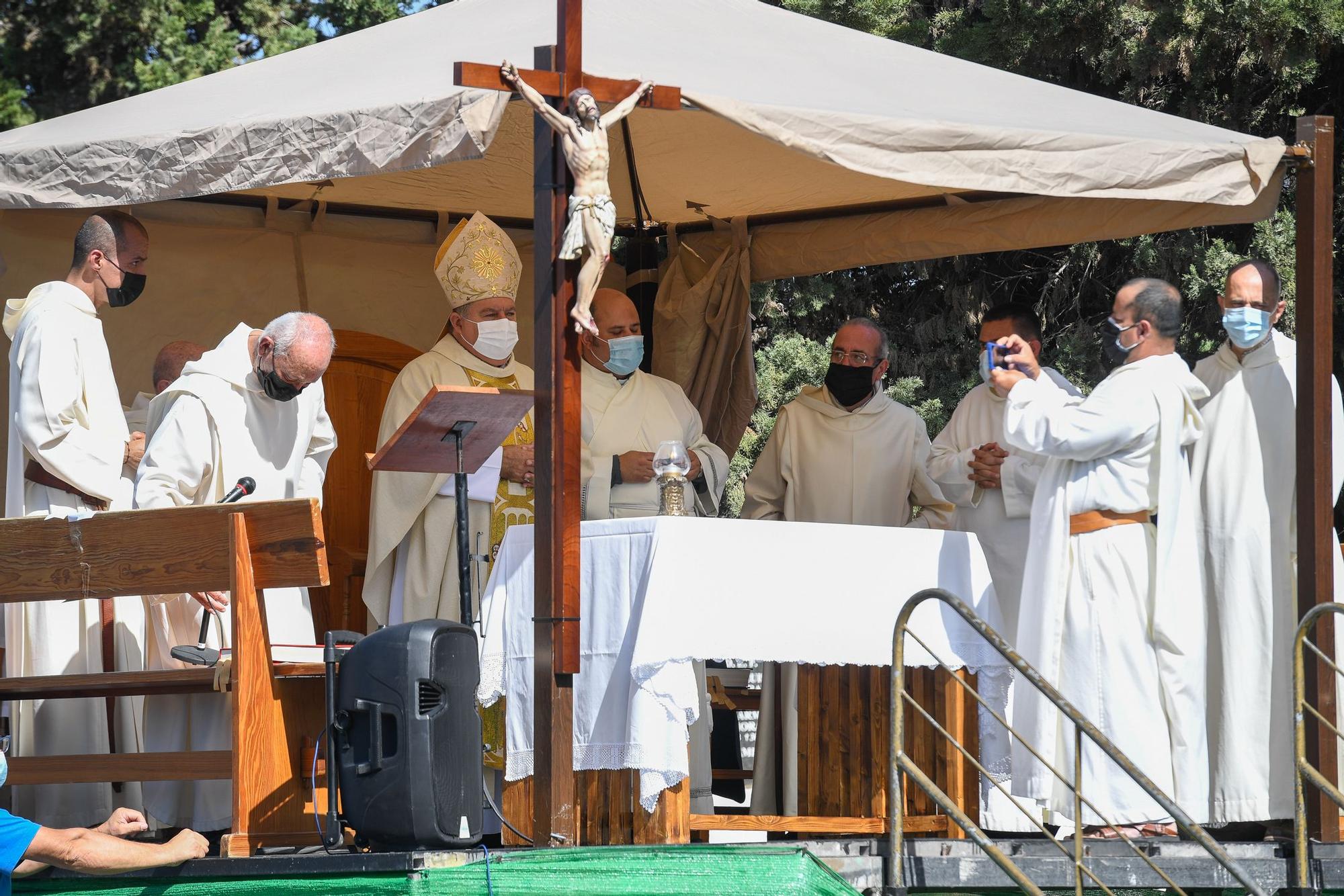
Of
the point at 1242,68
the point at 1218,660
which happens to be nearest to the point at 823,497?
the point at 1218,660

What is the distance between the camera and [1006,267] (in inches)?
609

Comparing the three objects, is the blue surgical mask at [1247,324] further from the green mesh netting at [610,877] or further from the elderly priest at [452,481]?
the green mesh netting at [610,877]

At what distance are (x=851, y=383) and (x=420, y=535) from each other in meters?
2.18

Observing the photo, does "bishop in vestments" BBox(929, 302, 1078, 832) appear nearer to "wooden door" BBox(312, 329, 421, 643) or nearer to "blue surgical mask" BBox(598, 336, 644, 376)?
"blue surgical mask" BBox(598, 336, 644, 376)

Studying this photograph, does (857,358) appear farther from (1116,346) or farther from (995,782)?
(995,782)

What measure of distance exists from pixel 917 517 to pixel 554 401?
10.5 feet

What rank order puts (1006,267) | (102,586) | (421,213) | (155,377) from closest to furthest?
1. (102,586)
2. (155,377)
3. (421,213)
4. (1006,267)

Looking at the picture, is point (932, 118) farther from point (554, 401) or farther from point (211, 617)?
point (211, 617)

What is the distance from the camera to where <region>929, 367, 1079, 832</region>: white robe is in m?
8.27

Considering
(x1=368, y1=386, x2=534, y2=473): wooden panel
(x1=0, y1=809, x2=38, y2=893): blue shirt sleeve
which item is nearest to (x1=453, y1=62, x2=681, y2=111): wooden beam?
(x1=368, y1=386, x2=534, y2=473): wooden panel

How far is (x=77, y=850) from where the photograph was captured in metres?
5.46

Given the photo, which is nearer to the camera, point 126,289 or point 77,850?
point 77,850

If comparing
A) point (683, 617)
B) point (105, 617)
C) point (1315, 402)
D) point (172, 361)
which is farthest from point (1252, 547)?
point (172, 361)

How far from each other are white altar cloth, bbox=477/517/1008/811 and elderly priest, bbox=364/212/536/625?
4.72ft
